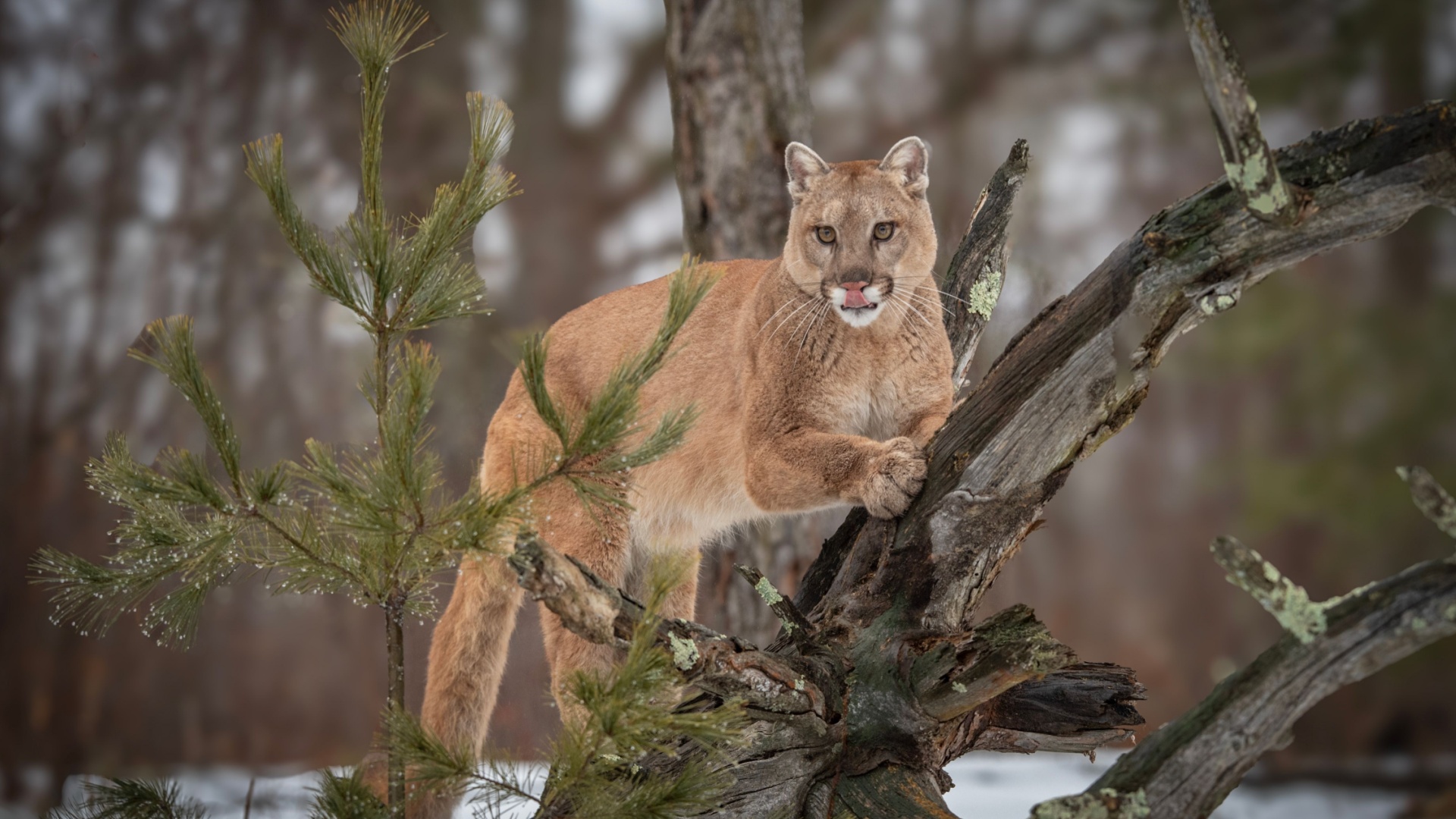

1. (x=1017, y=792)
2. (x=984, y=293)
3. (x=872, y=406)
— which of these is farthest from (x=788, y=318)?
(x=1017, y=792)

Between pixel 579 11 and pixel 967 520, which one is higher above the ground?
pixel 579 11

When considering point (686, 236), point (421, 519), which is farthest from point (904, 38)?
point (421, 519)

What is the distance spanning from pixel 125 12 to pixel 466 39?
1637 mm

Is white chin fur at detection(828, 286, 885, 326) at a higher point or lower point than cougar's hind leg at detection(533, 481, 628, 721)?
higher

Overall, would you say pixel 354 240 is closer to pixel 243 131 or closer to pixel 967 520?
pixel 967 520

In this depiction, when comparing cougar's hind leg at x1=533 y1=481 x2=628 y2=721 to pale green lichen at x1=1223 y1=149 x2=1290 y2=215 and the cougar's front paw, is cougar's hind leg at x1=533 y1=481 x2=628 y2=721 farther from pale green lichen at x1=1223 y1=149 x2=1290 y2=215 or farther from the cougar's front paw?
pale green lichen at x1=1223 y1=149 x2=1290 y2=215

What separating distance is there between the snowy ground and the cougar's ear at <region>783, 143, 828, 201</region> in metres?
2.08

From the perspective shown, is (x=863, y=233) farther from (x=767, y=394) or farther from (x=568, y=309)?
(x=568, y=309)

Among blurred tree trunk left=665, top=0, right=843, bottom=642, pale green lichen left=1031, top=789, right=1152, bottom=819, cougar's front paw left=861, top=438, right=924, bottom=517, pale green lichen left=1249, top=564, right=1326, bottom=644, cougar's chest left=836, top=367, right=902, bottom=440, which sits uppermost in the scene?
blurred tree trunk left=665, top=0, right=843, bottom=642

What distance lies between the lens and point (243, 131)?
5.62m

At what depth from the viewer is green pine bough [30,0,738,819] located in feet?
6.11

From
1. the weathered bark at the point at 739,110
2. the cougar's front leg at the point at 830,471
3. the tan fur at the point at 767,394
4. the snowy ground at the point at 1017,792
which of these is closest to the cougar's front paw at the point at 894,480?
the cougar's front leg at the point at 830,471

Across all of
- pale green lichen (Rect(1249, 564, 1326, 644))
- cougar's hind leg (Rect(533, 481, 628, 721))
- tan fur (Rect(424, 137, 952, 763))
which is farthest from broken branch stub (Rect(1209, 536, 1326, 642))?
cougar's hind leg (Rect(533, 481, 628, 721))

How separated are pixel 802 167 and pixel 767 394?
66cm
